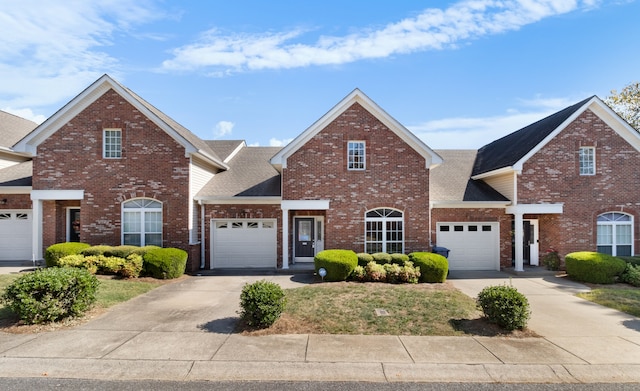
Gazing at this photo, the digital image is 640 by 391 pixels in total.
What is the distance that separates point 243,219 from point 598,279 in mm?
14951

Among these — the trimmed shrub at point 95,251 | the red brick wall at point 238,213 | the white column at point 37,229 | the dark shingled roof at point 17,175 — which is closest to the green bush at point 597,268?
the red brick wall at point 238,213

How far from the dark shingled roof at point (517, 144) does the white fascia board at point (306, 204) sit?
9.05 meters

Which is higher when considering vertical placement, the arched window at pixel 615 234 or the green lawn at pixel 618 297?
the arched window at pixel 615 234

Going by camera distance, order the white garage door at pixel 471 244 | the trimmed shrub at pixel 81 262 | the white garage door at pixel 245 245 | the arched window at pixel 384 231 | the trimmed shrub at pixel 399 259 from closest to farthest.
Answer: the trimmed shrub at pixel 81 262 → the trimmed shrub at pixel 399 259 → the arched window at pixel 384 231 → the white garage door at pixel 245 245 → the white garage door at pixel 471 244

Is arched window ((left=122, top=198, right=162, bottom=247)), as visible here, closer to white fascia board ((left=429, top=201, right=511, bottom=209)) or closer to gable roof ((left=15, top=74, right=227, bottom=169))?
gable roof ((left=15, top=74, right=227, bottom=169))

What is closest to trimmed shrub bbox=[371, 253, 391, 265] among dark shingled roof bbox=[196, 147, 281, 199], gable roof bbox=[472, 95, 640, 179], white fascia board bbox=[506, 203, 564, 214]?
dark shingled roof bbox=[196, 147, 281, 199]

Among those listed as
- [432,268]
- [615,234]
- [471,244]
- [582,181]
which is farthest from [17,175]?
[615,234]

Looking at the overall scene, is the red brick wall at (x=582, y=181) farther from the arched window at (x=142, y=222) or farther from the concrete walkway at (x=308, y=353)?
the arched window at (x=142, y=222)

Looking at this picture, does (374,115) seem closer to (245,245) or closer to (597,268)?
(245,245)

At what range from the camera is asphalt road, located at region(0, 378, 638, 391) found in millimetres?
5566

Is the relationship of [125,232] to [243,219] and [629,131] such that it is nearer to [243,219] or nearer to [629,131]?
[243,219]

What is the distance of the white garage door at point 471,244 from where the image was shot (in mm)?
16969

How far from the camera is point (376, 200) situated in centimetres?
1588

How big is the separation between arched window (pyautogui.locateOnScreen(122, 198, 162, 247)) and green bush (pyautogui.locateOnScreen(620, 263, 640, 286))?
1916 cm
